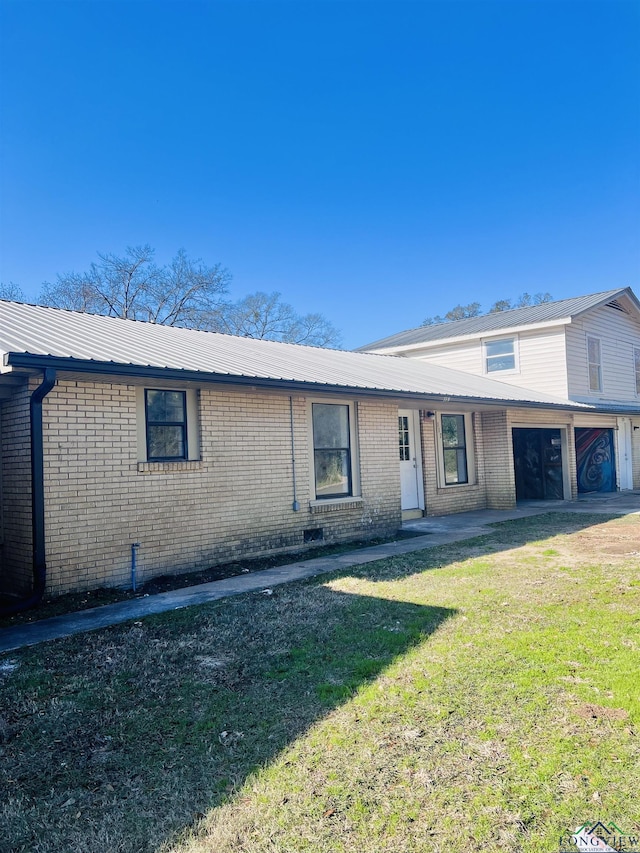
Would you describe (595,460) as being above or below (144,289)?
below

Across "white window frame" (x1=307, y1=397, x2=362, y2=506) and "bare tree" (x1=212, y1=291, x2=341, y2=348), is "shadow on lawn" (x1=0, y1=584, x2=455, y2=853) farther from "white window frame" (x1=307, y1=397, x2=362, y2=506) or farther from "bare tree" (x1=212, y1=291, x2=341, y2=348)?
"bare tree" (x1=212, y1=291, x2=341, y2=348)

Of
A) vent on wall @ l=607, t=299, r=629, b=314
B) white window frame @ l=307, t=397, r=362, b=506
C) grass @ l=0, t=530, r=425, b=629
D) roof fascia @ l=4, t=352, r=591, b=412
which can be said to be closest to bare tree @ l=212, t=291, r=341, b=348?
vent on wall @ l=607, t=299, r=629, b=314

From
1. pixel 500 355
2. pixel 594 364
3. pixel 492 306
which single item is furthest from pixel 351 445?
pixel 492 306

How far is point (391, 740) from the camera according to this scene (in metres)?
3.07

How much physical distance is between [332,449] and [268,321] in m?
27.4

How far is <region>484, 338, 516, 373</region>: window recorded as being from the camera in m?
18.2

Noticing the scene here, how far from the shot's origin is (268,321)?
3628cm

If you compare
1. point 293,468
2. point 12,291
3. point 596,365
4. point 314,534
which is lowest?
point 314,534

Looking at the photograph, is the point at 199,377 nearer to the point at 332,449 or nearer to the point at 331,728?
the point at 332,449

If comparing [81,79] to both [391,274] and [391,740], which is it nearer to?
[391,740]

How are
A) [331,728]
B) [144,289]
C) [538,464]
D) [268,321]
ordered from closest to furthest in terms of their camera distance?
A: [331,728] < [538,464] < [144,289] < [268,321]

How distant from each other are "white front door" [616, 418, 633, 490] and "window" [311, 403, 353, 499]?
43.7 feet

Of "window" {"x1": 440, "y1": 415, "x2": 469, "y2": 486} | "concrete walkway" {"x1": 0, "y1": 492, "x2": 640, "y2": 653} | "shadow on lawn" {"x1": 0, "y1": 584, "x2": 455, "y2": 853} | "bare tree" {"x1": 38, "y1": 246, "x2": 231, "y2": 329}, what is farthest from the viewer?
"bare tree" {"x1": 38, "y1": 246, "x2": 231, "y2": 329}

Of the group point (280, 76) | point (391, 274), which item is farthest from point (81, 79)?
point (391, 274)
